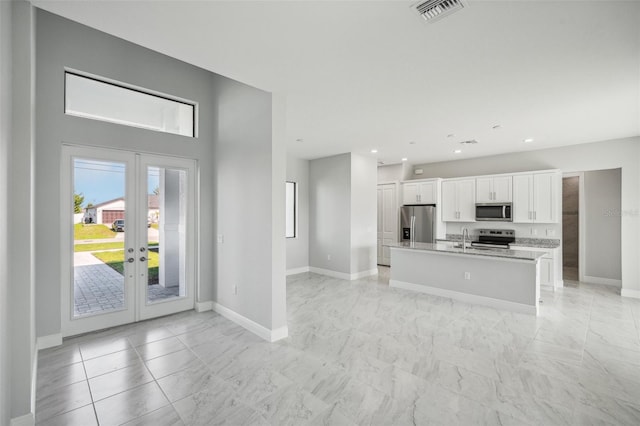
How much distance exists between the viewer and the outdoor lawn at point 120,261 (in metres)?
3.60

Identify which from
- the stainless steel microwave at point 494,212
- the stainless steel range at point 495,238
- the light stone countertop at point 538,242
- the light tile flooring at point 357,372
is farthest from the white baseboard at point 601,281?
the light tile flooring at point 357,372

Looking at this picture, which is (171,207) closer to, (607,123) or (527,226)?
(607,123)

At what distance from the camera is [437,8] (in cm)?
191

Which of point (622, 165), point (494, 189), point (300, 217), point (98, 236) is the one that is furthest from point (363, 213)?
point (98, 236)

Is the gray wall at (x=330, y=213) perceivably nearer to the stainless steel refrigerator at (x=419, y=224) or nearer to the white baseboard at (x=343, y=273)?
the white baseboard at (x=343, y=273)

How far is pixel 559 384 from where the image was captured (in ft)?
8.18

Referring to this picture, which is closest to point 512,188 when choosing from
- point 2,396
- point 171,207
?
point 171,207

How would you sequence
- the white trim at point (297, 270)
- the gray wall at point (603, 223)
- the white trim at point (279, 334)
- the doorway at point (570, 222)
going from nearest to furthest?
the white trim at point (279, 334), the gray wall at point (603, 223), the white trim at point (297, 270), the doorway at point (570, 222)

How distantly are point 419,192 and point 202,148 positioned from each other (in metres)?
5.49

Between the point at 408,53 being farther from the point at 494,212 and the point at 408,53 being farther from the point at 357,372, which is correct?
the point at 494,212

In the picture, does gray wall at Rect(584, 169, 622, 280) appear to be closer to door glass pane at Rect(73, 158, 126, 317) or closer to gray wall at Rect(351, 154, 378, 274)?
gray wall at Rect(351, 154, 378, 274)

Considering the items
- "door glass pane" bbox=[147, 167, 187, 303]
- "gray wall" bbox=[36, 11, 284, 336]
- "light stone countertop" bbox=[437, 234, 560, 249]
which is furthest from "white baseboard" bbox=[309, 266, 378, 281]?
"door glass pane" bbox=[147, 167, 187, 303]

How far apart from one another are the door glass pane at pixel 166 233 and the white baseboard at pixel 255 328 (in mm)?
830

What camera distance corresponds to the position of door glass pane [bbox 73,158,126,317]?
341cm
